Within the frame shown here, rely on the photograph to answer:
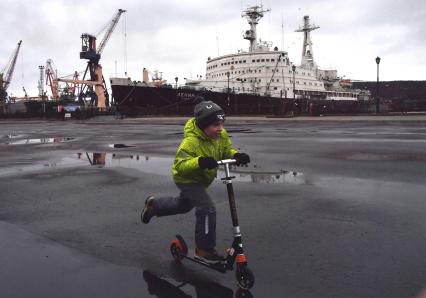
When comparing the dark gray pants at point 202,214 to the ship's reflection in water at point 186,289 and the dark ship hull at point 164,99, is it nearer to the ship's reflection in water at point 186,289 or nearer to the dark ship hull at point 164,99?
the ship's reflection in water at point 186,289

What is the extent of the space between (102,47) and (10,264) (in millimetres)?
88967

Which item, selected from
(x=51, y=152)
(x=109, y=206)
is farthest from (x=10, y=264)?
(x=51, y=152)

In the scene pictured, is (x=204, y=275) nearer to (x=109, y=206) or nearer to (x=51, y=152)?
(x=109, y=206)

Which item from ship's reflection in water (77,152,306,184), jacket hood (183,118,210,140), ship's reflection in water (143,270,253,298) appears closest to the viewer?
ship's reflection in water (143,270,253,298)

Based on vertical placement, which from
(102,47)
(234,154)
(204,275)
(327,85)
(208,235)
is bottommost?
(204,275)

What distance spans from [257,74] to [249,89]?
107 inches

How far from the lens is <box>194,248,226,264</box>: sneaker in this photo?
3547 mm

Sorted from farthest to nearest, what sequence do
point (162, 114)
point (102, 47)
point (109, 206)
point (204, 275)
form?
point (102, 47), point (162, 114), point (109, 206), point (204, 275)

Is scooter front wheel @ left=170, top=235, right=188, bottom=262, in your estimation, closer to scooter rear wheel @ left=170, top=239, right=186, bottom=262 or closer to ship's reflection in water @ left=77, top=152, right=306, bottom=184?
scooter rear wheel @ left=170, top=239, right=186, bottom=262

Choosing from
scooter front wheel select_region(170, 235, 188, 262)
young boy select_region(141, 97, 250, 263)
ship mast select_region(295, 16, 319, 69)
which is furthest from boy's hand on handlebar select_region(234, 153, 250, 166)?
ship mast select_region(295, 16, 319, 69)

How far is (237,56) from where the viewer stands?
212 ft

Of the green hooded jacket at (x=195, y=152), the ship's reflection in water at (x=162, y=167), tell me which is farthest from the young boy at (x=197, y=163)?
the ship's reflection in water at (x=162, y=167)

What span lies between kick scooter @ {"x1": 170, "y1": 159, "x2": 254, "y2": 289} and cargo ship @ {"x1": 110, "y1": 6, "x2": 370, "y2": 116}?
39.1 m

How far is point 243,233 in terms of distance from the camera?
14.9 ft
